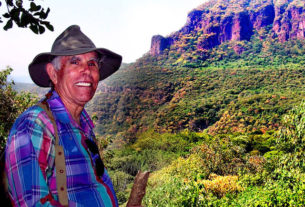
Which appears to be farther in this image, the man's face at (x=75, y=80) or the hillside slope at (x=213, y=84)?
the hillside slope at (x=213, y=84)

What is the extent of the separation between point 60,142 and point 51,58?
358 millimetres

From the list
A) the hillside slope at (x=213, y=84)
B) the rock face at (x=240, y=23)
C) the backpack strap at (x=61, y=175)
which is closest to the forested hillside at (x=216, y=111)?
the hillside slope at (x=213, y=84)

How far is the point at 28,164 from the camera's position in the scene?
2.15 ft

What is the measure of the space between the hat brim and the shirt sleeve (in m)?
0.31

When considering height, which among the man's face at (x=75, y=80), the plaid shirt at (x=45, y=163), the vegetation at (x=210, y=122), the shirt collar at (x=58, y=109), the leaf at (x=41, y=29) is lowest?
the vegetation at (x=210, y=122)

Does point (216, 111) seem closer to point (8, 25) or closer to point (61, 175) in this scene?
point (8, 25)

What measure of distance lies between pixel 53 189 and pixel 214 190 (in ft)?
25.5

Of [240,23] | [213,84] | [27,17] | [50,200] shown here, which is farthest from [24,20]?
[240,23]

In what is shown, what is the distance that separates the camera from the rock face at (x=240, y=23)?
65.1 m

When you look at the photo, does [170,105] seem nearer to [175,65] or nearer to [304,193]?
[175,65]

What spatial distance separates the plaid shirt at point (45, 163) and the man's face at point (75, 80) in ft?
0.28

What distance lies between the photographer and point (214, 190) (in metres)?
7.88

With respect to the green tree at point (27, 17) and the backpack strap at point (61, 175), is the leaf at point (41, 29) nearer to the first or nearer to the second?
the green tree at point (27, 17)

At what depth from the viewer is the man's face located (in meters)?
0.92
